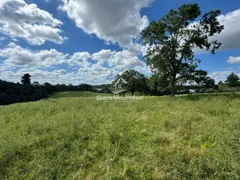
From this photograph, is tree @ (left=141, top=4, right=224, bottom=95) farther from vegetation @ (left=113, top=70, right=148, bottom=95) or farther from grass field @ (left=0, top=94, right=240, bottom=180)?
vegetation @ (left=113, top=70, right=148, bottom=95)

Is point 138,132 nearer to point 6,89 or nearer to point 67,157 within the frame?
point 67,157

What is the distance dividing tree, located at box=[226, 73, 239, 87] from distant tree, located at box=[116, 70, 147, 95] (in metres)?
39.2

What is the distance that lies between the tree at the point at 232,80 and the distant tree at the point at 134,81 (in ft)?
129

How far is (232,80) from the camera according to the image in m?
56.7

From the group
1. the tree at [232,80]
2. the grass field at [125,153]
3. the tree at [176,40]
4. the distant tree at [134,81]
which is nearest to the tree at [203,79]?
the tree at [176,40]

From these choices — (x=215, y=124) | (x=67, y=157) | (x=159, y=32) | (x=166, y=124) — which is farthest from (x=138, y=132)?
(x=159, y=32)

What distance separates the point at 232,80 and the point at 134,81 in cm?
4518

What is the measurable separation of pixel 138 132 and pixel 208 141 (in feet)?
7.38

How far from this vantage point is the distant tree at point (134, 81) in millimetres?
44406

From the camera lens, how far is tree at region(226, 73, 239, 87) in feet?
180

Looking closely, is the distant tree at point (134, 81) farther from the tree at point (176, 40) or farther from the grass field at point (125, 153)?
the grass field at point (125, 153)

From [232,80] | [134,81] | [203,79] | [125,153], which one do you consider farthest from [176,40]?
[232,80]

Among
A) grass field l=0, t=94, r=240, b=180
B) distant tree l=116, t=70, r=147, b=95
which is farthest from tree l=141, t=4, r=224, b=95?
distant tree l=116, t=70, r=147, b=95

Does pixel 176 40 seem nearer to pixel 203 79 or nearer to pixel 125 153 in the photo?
pixel 203 79
